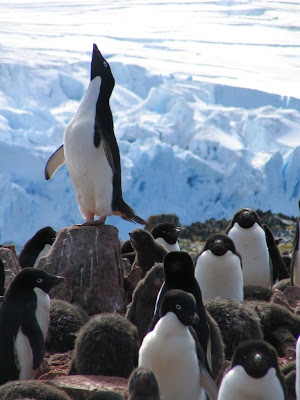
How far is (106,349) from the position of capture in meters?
5.09

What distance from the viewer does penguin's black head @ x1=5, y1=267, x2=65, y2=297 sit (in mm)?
5504

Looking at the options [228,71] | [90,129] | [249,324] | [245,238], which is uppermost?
[90,129]

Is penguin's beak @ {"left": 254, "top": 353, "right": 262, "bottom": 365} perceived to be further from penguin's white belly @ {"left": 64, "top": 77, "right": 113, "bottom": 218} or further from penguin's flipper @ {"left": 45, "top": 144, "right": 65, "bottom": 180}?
penguin's flipper @ {"left": 45, "top": 144, "right": 65, "bottom": 180}

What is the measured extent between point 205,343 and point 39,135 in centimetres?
2428

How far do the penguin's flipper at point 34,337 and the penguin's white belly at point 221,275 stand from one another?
1.97m

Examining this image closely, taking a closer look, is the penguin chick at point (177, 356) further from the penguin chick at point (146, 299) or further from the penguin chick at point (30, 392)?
the penguin chick at point (146, 299)

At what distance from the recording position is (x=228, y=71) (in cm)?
5469

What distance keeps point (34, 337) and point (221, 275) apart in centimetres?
208

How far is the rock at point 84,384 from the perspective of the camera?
14.8 ft

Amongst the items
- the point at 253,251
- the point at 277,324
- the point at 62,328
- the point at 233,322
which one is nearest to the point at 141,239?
the point at 62,328

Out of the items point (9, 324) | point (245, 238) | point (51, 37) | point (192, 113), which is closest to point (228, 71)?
point (51, 37)

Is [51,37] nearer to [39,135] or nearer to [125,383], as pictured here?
[39,135]

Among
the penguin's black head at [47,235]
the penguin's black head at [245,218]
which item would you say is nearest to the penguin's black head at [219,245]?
the penguin's black head at [245,218]

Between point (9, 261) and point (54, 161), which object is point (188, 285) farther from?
point (54, 161)
